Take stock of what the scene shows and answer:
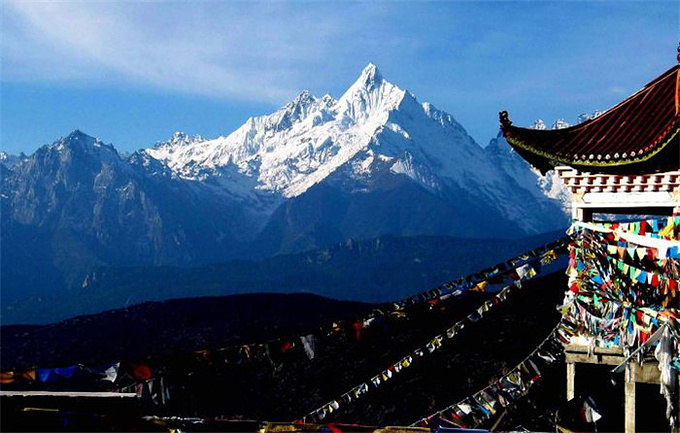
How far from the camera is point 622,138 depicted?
1337 cm

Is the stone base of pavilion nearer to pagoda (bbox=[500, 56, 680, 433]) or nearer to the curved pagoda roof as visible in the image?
pagoda (bbox=[500, 56, 680, 433])

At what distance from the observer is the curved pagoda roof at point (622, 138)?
12797 mm

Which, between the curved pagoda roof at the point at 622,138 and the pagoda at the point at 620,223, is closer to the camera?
the pagoda at the point at 620,223

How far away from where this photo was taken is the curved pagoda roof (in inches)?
504

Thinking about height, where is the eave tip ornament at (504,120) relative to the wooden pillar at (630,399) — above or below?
above

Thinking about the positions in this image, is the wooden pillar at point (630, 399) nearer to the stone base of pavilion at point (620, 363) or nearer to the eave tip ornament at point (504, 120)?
the stone base of pavilion at point (620, 363)

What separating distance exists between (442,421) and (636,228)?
3698mm

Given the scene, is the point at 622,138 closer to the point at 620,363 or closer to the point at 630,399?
the point at 620,363

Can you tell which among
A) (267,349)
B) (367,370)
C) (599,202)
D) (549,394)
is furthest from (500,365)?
(267,349)

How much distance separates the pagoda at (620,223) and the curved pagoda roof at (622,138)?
2 centimetres

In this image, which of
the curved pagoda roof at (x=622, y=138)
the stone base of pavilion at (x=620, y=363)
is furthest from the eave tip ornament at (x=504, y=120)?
the stone base of pavilion at (x=620, y=363)

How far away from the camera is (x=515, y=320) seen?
1416 inches

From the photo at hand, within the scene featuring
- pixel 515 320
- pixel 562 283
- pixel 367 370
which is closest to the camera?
pixel 367 370

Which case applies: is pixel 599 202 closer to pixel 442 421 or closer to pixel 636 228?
pixel 636 228
